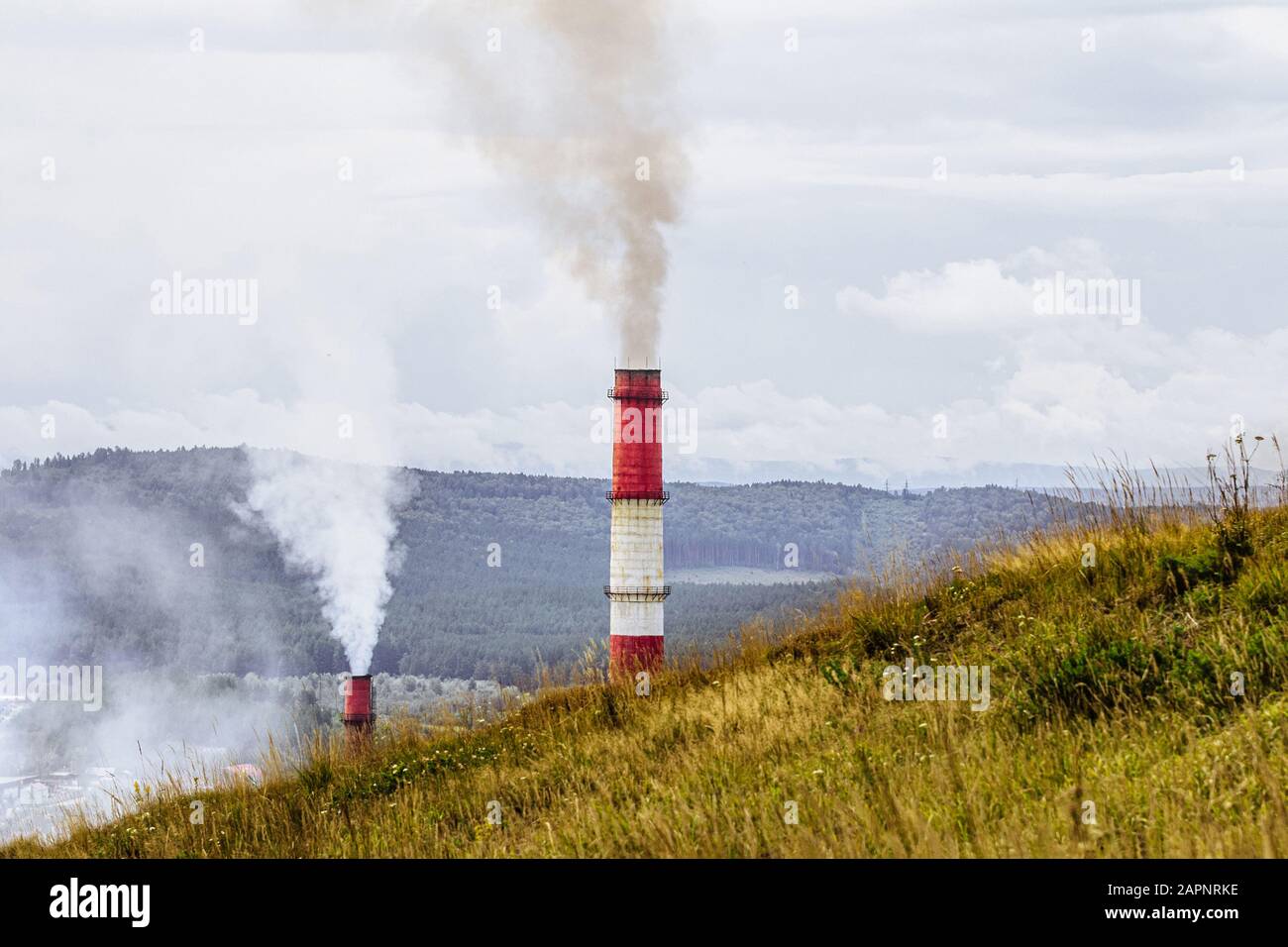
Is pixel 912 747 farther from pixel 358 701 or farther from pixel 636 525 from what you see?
pixel 358 701

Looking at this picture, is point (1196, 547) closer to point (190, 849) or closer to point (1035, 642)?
point (1035, 642)

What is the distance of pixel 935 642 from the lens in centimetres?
1311

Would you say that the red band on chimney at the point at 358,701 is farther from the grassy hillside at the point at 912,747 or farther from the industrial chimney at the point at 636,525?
the grassy hillside at the point at 912,747

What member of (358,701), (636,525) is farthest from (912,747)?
(358,701)

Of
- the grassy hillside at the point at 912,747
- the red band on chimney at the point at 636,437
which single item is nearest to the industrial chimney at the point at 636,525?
the red band on chimney at the point at 636,437

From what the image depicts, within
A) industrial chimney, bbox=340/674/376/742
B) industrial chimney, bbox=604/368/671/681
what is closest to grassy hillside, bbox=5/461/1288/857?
industrial chimney, bbox=604/368/671/681

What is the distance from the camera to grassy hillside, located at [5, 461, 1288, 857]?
22.7ft

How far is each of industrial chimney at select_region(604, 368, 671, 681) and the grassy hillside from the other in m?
34.5

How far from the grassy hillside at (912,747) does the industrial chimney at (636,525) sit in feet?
113

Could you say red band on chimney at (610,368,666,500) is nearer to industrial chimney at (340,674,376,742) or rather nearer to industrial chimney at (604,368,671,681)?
industrial chimney at (604,368,671,681)

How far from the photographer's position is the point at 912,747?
9086mm
